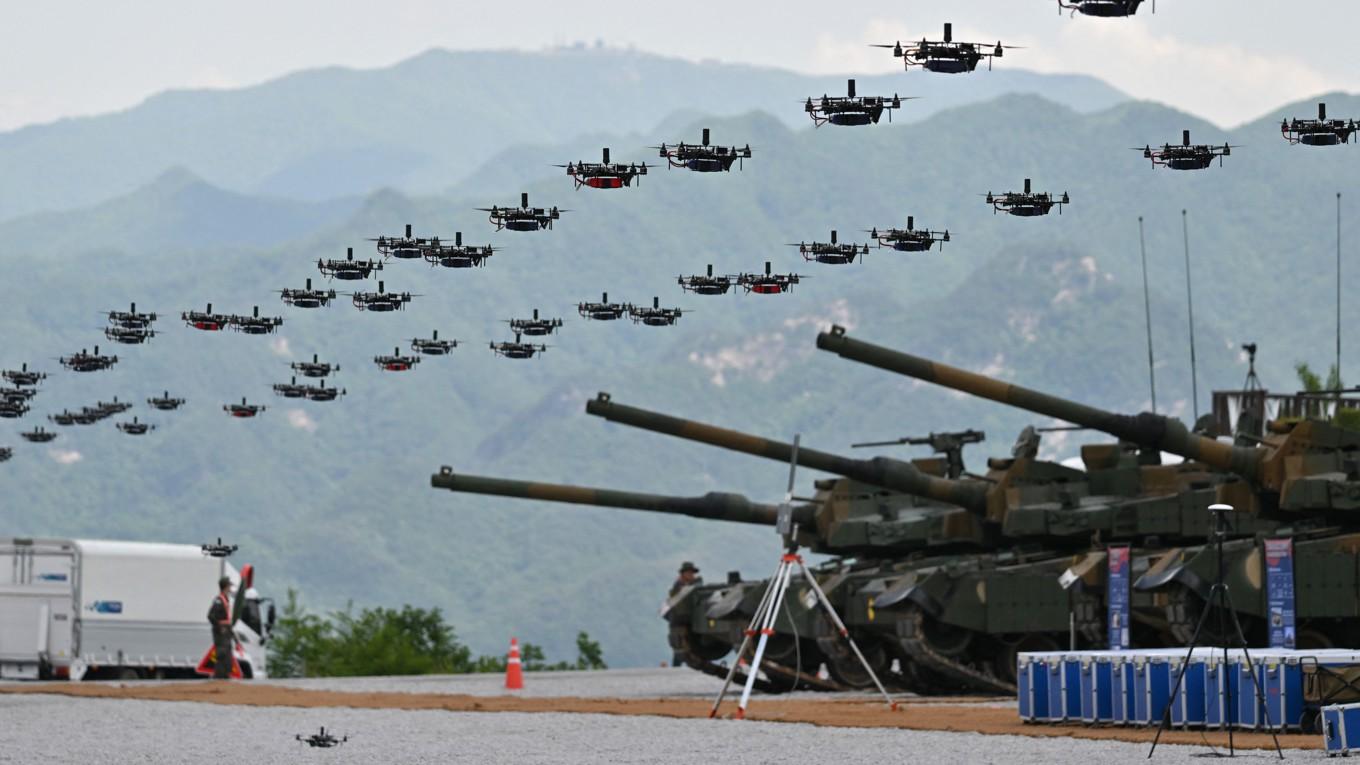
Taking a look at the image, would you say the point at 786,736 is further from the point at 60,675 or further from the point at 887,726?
the point at 60,675

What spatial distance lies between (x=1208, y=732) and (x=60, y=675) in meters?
31.2

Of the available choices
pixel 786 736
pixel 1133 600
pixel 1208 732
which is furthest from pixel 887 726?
pixel 1133 600

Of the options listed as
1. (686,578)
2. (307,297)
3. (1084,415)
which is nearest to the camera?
(1084,415)

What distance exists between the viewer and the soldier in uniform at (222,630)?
44188 mm

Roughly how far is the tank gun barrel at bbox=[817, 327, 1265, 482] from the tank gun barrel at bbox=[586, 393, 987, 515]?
12.3ft

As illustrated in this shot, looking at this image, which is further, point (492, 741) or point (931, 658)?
point (931, 658)

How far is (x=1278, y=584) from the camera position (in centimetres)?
2964

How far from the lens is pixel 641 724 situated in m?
27.3

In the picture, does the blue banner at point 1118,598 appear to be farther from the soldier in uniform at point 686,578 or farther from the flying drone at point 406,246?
the soldier in uniform at point 686,578

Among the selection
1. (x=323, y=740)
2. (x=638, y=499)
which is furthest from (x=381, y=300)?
(x=323, y=740)

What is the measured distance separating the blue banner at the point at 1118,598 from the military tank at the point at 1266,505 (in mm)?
234

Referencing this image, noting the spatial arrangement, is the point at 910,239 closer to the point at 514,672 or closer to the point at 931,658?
the point at 931,658

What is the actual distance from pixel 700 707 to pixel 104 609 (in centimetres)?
2190

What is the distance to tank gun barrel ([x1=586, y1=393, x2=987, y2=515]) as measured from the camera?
36.1 m
